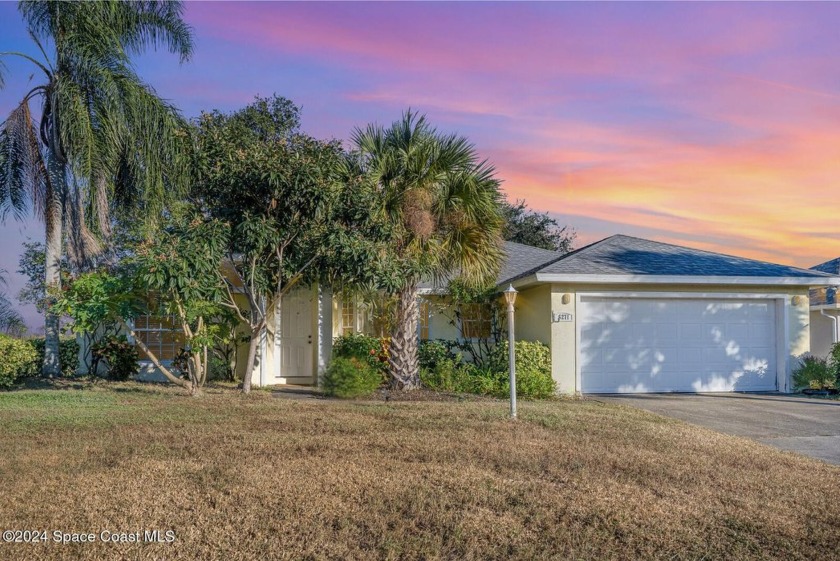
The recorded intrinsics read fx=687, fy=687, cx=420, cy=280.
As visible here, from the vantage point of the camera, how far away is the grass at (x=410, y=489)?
4844 mm

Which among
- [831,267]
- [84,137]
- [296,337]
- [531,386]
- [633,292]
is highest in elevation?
[84,137]

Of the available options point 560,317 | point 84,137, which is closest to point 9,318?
point 84,137

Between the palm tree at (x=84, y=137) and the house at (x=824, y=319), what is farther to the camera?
the house at (x=824, y=319)

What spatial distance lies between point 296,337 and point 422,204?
5177mm

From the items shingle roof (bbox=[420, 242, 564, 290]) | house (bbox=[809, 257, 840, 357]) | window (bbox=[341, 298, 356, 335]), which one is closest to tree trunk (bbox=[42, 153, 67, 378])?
window (bbox=[341, 298, 356, 335])

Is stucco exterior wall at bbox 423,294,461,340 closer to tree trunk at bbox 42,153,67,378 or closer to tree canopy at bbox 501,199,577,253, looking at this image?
tree trunk at bbox 42,153,67,378

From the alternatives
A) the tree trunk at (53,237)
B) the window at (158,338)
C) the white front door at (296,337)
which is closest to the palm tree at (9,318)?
the tree trunk at (53,237)

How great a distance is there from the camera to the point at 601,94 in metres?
13.6

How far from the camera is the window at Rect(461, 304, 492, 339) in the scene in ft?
53.8

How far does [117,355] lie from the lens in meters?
15.5

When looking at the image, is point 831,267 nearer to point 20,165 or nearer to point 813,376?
point 813,376

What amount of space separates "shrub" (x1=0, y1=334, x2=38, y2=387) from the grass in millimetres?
5142

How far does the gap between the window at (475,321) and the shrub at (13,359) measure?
381 inches

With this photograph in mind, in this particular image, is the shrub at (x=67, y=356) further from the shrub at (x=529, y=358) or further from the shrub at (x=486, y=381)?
the shrub at (x=529, y=358)
